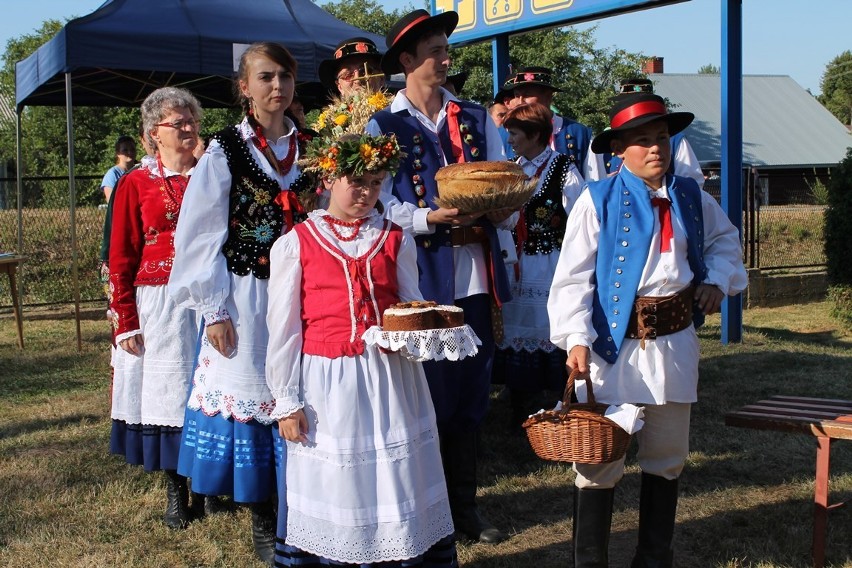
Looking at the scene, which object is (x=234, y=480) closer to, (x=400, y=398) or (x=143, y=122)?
(x=400, y=398)

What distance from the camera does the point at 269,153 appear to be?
3.67 metres

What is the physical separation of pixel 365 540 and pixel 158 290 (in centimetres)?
194

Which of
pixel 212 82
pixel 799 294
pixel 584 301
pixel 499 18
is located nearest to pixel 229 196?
pixel 584 301

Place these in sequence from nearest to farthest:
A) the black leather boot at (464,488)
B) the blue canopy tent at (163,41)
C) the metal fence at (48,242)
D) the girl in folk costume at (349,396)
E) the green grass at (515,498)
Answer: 1. the girl in folk costume at (349,396)
2. the green grass at (515,498)
3. the black leather boot at (464,488)
4. the blue canopy tent at (163,41)
5. the metal fence at (48,242)

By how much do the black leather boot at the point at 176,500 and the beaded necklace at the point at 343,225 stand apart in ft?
5.91

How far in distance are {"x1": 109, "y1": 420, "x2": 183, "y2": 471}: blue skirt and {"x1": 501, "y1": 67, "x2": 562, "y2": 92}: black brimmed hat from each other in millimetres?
3027

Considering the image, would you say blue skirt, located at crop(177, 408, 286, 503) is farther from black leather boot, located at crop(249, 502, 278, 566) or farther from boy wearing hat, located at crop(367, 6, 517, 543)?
boy wearing hat, located at crop(367, 6, 517, 543)

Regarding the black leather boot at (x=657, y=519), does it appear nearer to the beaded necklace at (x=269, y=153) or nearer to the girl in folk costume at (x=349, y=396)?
the girl in folk costume at (x=349, y=396)

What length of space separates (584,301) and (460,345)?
62 centimetres

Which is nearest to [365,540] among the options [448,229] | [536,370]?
[448,229]

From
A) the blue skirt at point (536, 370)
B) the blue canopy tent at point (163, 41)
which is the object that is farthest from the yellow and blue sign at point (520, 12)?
the blue skirt at point (536, 370)

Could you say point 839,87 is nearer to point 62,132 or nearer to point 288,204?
point 62,132

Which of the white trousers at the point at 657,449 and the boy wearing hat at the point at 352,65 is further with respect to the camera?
the boy wearing hat at the point at 352,65

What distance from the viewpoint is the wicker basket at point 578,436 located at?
10.0 feet
